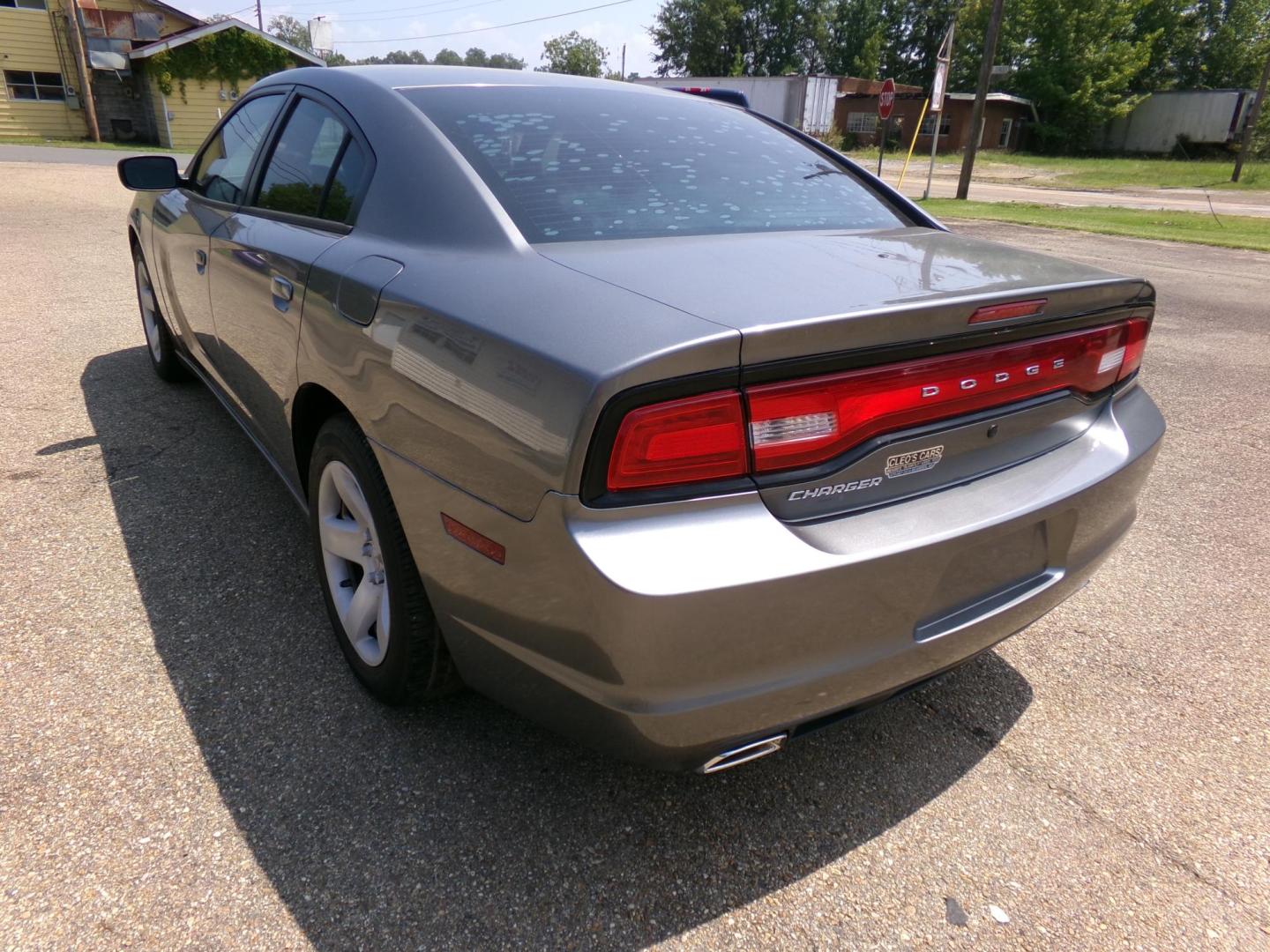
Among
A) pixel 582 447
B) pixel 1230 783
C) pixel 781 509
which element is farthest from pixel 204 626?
pixel 1230 783

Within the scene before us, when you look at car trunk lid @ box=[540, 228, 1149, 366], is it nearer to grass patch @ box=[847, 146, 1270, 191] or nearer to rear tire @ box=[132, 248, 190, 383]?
rear tire @ box=[132, 248, 190, 383]

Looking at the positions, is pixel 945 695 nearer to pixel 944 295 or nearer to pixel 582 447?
pixel 944 295

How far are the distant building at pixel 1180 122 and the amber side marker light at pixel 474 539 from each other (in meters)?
54.9

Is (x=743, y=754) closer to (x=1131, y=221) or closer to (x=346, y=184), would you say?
(x=346, y=184)

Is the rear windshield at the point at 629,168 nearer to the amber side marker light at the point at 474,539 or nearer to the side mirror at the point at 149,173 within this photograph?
the amber side marker light at the point at 474,539

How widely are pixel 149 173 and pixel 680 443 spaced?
330 centimetres

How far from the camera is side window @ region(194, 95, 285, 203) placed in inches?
124

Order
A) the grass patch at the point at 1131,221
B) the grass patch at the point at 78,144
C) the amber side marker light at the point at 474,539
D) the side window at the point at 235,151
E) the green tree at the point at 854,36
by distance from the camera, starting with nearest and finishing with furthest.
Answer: the amber side marker light at the point at 474,539 < the side window at the point at 235,151 < the grass patch at the point at 1131,221 < the grass patch at the point at 78,144 < the green tree at the point at 854,36

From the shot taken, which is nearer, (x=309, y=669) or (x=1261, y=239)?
(x=309, y=669)

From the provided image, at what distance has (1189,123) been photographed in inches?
1885

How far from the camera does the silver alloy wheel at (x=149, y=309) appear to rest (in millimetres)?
4559

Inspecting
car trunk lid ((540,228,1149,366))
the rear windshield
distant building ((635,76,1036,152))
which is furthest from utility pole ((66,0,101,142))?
car trunk lid ((540,228,1149,366))

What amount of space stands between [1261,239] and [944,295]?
16.4 meters

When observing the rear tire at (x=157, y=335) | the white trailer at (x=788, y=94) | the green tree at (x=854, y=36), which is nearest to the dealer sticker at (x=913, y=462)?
the rear tire at (x=157, y=335)
